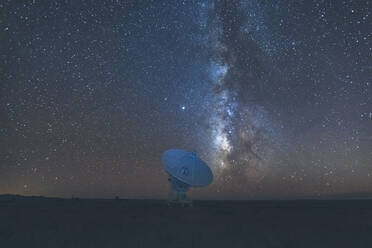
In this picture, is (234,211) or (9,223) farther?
(234,211)

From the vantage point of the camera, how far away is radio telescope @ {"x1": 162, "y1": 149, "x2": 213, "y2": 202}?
29.3 meters

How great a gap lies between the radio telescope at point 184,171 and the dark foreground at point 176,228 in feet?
6.04

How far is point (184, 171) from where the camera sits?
29.4 metres

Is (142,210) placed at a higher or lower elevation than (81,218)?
higher

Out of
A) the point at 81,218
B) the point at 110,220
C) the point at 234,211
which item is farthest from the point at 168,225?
the point at 234,211

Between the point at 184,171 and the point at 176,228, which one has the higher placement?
the point at 184,171

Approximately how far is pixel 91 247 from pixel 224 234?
25.9 ft

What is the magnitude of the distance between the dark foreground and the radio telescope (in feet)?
6.04

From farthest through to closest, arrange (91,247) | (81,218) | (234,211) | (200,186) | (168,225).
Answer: (234,211) < (200,186) < (81,218) < (168,225) < (91,247)

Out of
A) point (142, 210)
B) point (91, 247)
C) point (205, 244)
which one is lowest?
point (91, 247)

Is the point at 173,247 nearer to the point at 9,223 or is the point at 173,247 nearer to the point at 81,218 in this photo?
the point at 81,218

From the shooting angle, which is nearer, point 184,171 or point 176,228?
point 176,228

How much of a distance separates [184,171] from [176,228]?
19.9ft

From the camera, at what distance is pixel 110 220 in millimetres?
26094
